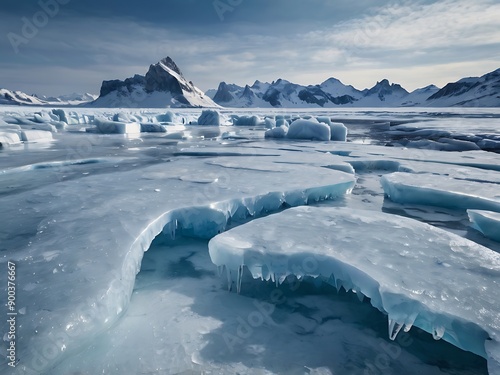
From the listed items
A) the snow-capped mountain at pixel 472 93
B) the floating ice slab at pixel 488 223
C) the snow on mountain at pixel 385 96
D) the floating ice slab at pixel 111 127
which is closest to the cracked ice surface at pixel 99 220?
the floating ice slab at pixel 488 223

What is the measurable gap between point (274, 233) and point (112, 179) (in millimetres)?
2931

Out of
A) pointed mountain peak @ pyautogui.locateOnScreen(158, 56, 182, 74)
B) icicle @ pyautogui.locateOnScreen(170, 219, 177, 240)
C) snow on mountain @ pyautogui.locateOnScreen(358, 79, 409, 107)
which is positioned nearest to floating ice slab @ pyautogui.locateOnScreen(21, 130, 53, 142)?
icicle @ pyautogui.locateOnScreen(170, 219, 177, 240)

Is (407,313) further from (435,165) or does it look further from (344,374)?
(435,165)

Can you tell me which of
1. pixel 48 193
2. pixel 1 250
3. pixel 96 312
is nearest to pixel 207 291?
pixel 96 312

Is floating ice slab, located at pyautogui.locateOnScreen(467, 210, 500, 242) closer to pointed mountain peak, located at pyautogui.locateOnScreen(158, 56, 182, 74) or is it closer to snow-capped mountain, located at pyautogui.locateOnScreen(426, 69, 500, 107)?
snow-capped mountain, located at pyautogui.locateOnScreen(426, 69, 500, 107)

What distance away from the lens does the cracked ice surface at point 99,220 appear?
1557 millimetres

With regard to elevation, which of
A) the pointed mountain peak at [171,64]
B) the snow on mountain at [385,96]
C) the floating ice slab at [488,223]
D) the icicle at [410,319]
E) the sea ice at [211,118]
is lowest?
the snow on mountain at [385,96]

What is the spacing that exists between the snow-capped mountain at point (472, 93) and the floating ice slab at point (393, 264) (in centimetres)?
11070

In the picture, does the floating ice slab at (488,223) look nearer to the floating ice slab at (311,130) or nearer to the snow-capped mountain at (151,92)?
the floating ice slab at (311,130)

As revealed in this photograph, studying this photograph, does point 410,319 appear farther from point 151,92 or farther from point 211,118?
point 151,92

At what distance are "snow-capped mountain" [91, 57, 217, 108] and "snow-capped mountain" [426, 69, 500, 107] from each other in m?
82.7

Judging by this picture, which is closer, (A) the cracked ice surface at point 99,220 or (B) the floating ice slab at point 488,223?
(A) the cracked ice surface at point 99,220

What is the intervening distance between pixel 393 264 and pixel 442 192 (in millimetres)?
2376

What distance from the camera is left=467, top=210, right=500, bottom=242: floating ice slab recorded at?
2.83 metres
